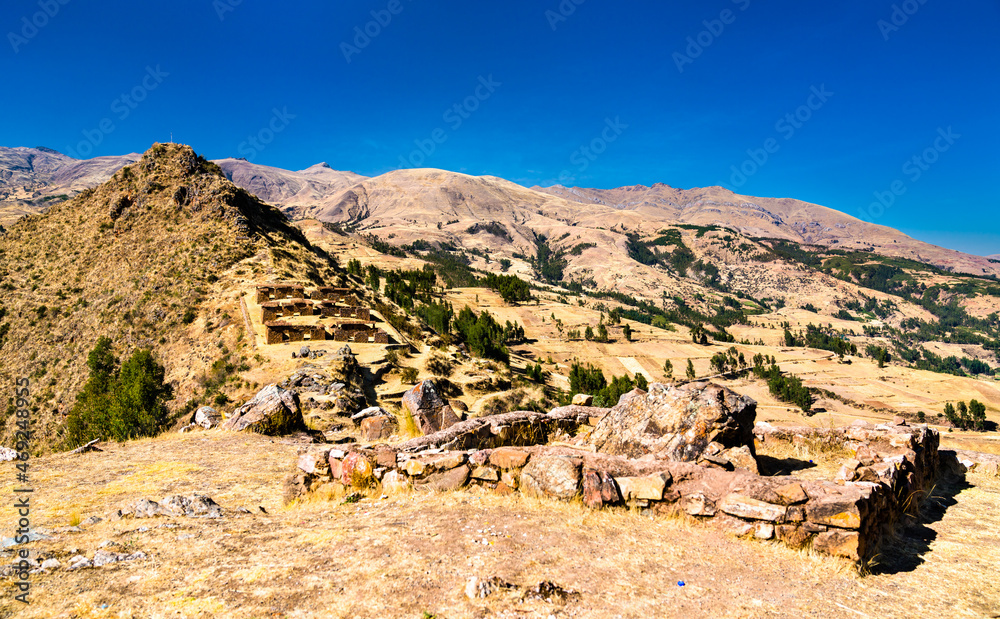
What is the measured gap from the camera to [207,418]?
20297 mm

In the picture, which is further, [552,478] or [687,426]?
[687,426]

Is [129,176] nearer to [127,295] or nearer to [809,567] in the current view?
[127,295]

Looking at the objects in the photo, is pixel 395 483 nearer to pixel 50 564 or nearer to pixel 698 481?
pixel 50 564

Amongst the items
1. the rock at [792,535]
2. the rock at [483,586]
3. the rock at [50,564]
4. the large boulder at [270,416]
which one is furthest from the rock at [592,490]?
the large boulder at [270,416]

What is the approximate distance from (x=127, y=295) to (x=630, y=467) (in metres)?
59.4

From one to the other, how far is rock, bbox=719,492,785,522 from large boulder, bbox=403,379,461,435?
11.9m

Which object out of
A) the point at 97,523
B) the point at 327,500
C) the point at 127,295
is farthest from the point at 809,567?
the point at 127,295

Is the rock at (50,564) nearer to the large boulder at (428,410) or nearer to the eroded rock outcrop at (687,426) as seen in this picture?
the eroded rock outcrop at (687,426)

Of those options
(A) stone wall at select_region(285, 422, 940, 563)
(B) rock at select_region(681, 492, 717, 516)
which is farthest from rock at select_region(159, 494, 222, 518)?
(B) rock at select_region(681, 492, 717, 516)

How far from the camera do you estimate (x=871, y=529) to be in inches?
313

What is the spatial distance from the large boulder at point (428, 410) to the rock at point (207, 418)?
8513 mm

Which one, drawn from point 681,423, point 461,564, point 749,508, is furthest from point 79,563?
point 681,423

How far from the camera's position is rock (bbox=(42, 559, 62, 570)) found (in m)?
6.29

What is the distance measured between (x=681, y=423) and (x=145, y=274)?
61.2m
